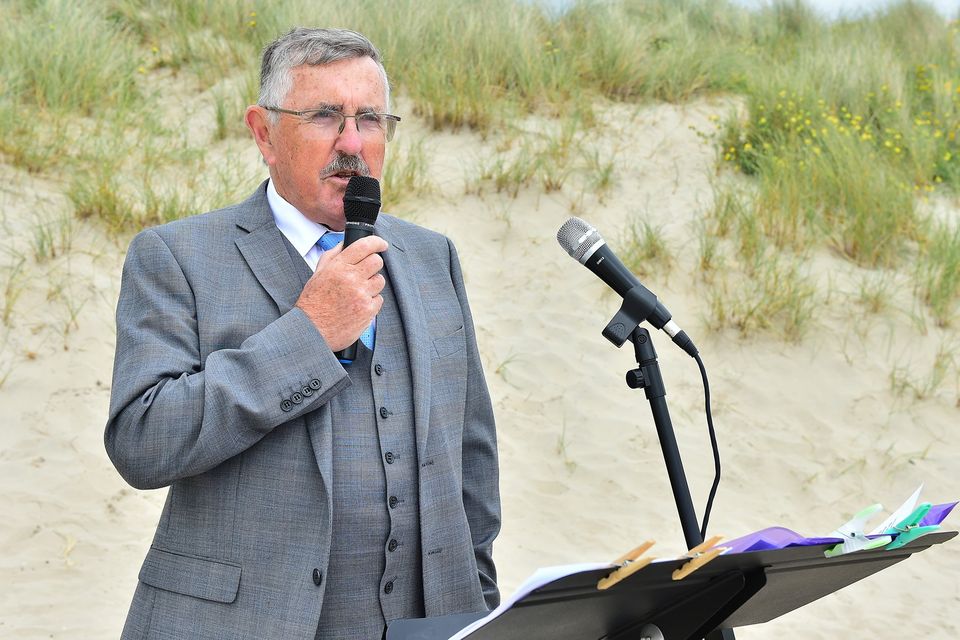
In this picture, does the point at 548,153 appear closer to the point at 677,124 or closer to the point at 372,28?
the point at 677,124

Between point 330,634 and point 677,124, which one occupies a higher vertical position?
point 330,634

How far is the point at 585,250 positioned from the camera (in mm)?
2344

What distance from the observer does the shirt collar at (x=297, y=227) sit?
2.41 meters

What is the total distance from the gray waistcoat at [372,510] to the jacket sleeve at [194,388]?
0.19 meters

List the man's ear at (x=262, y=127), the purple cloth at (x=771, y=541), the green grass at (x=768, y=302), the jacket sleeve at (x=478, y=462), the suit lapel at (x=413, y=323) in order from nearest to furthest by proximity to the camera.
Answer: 1. the purple cloth at (x=771, y=541)
2. the suit lapel at (x=413, y=323)
3. the man's ear at (x=262, y=127)
4. the jacket sleeve at (x=478, y=462)
5. the green grass at (x=768, y=302)

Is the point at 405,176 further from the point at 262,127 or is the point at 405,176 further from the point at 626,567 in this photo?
the point at 626,567

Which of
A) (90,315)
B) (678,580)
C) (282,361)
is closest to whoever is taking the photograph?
(678,580)

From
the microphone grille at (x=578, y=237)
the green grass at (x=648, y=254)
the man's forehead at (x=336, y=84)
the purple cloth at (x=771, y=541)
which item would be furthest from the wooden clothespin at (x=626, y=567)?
the green grass at (x=648, y=254)

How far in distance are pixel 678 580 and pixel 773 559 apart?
7.4 inches

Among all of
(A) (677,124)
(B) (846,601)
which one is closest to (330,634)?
(B) (846,601)

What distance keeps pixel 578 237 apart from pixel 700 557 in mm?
976

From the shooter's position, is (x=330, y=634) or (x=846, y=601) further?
(x=846, y=601)

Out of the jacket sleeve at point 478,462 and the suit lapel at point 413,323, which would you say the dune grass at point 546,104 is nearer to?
the suit lapel at point 413,323

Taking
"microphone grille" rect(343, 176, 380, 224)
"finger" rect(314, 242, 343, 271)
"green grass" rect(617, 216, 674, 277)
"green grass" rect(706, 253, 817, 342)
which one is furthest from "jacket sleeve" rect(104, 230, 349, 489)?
"green grass" rect(617, 216, 674, 277)
